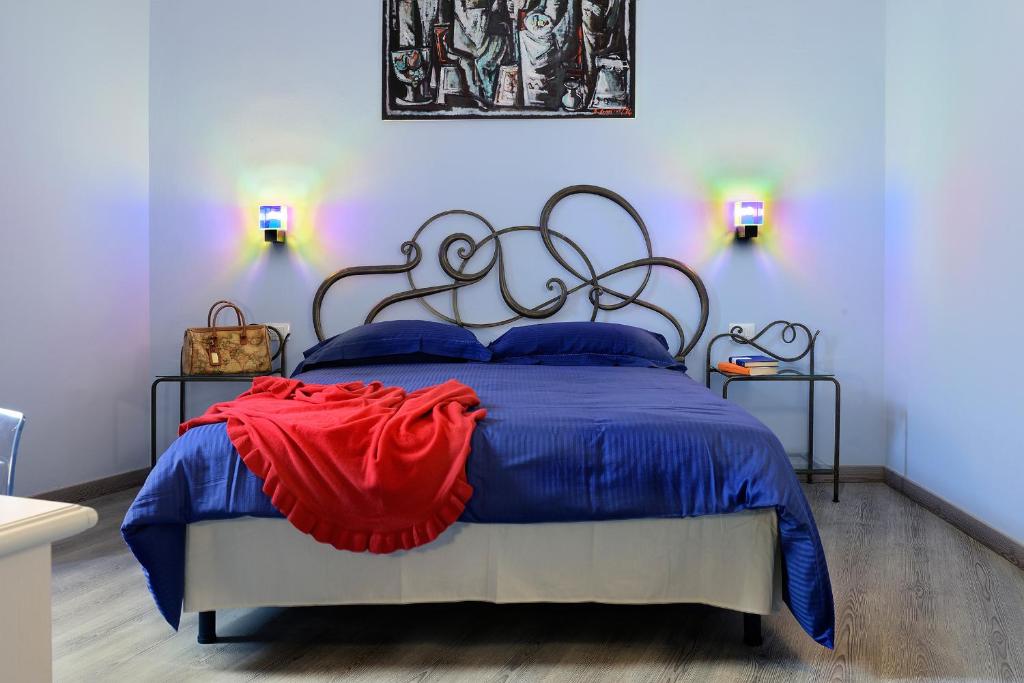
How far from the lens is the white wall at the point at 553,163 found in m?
3.89

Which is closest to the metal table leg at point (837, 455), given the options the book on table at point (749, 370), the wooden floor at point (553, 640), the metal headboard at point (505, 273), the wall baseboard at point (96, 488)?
the book on table at point (749, 370)

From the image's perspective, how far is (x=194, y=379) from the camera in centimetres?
366

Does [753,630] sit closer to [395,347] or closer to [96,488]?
[395,347]

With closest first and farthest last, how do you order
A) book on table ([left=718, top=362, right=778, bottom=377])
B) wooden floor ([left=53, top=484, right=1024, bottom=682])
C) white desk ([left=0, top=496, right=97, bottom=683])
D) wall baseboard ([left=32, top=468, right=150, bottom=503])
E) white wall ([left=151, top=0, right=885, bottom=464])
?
white desk ([left=0, top=496, right=97, bottom=683]), wooden floor ([left=53, top=484, right=1024, bottom=682]), wall baseboard ([left=32, top=468, right=150, bottom=503]), book on table ([left=718, top=362, right=778, bottom=377]), white wall ([left=151, top=0, right=885, bottom=464])

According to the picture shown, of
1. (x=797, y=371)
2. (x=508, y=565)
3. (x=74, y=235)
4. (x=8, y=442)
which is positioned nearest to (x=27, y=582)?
(x=8, y=442)

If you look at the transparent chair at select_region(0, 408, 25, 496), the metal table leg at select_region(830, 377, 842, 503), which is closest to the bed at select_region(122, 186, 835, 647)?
the transparent chair at select_region(0, 408, 25, 496)

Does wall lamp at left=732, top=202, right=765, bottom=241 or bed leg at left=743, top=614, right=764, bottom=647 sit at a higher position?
wall lamp at left=732, top=202, right=765, bottom=241

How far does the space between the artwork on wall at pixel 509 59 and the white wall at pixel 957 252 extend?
1282 mm

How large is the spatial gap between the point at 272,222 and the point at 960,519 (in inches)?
127

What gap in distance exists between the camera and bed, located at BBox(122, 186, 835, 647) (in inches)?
76.1

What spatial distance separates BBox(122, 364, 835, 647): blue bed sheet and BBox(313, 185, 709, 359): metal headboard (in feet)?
6.27

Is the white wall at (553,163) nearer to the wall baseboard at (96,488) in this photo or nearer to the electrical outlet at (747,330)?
the electrical outlet at (747,330)

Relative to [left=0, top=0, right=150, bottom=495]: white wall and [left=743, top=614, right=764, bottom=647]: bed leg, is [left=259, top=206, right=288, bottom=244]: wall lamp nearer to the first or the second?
[left=0, top=0, right=150, bottom=495]: white wall

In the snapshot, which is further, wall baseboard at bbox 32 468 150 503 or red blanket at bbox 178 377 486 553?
wall baseboard at bbox 32 468 150 503
